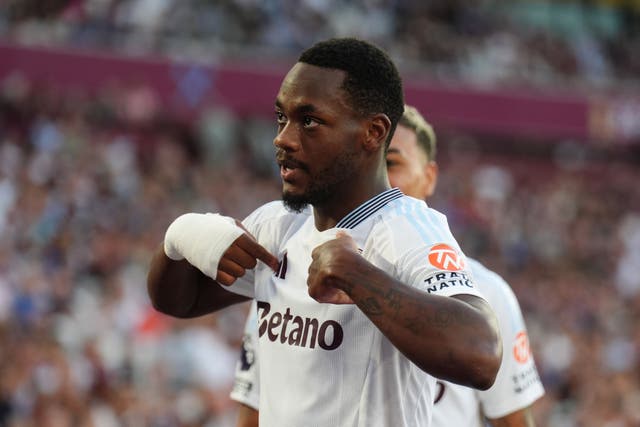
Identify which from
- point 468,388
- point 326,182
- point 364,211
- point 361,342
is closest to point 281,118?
point 326,182

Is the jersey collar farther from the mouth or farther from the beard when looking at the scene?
the mouth

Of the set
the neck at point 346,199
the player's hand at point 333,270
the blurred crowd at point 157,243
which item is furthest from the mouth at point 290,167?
the blurred crowd at point 157,243

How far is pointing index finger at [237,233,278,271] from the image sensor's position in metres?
2.82

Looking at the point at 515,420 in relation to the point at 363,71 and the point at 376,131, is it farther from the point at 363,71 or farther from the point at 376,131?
the point at 363,71

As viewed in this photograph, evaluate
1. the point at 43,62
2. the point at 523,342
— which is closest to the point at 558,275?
the point at 43,62

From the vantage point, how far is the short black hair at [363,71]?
272 cm

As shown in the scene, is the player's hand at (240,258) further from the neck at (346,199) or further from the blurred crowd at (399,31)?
the blurred crowd at (399,31)

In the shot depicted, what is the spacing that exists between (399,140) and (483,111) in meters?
14.3

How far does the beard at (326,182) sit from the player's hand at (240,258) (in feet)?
0.49

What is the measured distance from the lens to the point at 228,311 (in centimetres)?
1046

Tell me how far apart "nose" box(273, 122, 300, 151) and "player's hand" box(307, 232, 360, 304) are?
29 centimetres

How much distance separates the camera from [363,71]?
2734 mm

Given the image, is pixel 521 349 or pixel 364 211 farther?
pixel 521 349

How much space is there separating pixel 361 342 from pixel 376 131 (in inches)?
21.2
